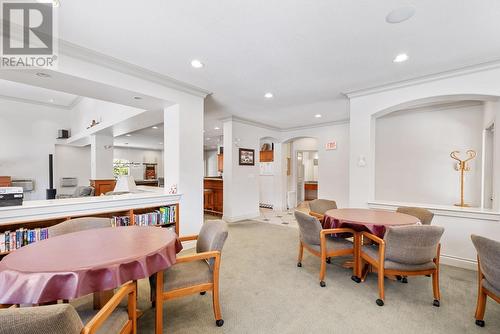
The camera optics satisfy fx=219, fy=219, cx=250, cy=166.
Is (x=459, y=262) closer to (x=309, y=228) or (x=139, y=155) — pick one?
(x=309, y=228)

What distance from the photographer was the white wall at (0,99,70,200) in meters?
6.93

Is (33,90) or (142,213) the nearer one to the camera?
(142,213)

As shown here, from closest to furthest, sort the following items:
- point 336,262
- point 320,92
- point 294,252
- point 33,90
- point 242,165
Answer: point 336,262, point 294,252, point 320,92, point 242,165, point 33,90

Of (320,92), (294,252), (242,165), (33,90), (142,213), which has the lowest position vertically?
(294,252)

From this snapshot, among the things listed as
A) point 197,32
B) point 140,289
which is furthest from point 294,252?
point 197,32

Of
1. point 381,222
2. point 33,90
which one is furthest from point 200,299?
point 33,90

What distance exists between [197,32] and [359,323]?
10.3 ft

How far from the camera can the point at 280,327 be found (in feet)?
6.16

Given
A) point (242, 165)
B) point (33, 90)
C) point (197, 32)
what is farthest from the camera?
point (33, 90)

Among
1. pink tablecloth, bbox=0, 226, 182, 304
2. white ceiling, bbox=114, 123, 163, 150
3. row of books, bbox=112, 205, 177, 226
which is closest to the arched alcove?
row of books, bbox=112, 205, 177, 226

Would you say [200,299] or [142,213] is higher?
[142,213]

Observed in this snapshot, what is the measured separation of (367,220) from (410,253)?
582mm

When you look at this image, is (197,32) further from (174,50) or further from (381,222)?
(381,222)

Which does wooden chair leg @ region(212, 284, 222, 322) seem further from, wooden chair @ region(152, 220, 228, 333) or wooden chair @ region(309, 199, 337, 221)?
wooden chair @ region(309, 199, 337, 221)
